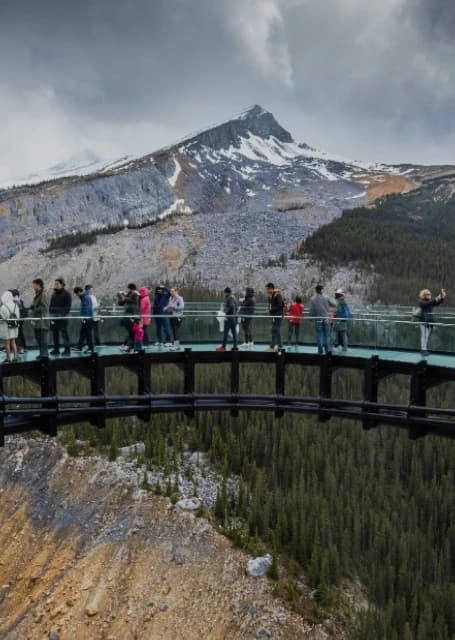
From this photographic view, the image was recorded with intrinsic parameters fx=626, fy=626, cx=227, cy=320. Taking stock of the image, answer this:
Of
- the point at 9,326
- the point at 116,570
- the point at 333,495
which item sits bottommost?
the point at 116,570

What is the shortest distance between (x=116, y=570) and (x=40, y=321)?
1781 cm

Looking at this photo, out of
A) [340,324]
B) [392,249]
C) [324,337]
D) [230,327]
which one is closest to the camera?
[324,337]

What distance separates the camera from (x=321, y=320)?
18.6 metres

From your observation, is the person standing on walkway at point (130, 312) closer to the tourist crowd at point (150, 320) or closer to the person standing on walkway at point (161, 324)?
the tourist crowd at point (150, 320)

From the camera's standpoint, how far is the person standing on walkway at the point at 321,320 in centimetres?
1855

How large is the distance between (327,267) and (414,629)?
219ft

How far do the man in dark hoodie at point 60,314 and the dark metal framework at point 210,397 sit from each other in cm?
73

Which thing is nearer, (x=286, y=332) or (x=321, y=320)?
(x=321, y=320)

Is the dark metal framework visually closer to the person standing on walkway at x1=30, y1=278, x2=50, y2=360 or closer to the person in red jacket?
the person standing on walkway at x1=30, y1=278, x2=50, y2=360

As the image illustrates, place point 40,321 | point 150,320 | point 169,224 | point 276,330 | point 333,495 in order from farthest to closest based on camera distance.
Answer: point 169,224 → point 333,495 → point 276,330 → point 150,320 → point 40,321

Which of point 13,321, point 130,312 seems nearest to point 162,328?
point 130,312

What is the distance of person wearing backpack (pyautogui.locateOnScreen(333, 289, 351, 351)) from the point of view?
18.9 meters

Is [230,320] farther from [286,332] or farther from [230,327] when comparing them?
[286,332]

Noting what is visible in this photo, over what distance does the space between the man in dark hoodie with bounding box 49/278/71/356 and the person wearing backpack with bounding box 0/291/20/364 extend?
1105 mm
